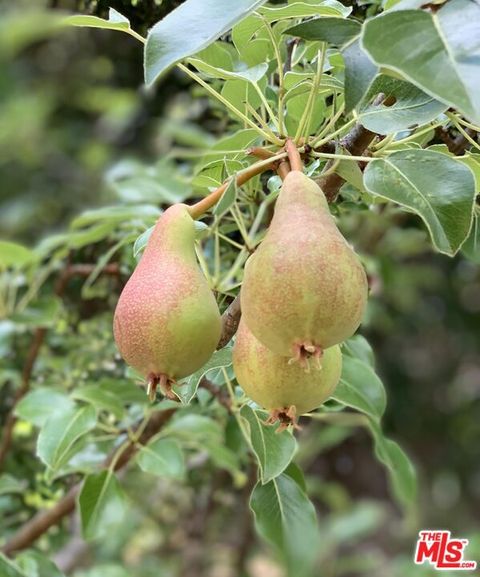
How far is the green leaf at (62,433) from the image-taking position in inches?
25.6

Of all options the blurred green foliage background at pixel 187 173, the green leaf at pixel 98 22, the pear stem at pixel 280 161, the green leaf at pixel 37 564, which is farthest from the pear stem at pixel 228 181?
the blurred green foliage background at pixel 187 173

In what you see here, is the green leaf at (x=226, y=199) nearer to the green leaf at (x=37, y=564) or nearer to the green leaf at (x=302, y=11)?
the green leaf at (x=302, y=11)

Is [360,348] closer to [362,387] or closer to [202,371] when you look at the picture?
[362,387]

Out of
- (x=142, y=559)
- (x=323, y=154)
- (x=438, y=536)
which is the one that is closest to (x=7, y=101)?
(x=142, y=559)

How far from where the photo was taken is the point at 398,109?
18.5 inches

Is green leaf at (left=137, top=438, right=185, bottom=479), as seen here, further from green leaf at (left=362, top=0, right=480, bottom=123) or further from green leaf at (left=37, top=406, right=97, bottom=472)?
green leaf at (left=362, top=0, right=480, bottom=123)

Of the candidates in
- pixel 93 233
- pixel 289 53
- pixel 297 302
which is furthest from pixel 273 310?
pixel 93 233

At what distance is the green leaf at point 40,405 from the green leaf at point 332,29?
1.43 feet

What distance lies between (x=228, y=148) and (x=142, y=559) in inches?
44.4

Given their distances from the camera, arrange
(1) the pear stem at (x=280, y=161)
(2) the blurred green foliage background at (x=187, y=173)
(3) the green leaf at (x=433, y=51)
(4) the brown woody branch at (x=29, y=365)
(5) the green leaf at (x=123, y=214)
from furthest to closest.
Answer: (2) the blurred green foliage background at (x=187, y=173), (4) the brown woody branch at (x=29, y=365), (5) the green leaf at (x=123, y=214), (1) the pear stem at (x=280, y=161), (3) the green leaf at (x=433, y=51)

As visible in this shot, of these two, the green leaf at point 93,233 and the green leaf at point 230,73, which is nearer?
the green leaf at point 230,73

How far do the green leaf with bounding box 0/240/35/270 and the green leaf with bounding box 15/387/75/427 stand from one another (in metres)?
0.18

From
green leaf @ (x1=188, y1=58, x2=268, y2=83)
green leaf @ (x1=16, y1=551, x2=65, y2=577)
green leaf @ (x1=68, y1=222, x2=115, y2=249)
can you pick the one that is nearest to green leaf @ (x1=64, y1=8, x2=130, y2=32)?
green leaf @ (x1=188, y1=58, x2=268, y2=83)

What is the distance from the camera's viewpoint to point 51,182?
81.4 inches
